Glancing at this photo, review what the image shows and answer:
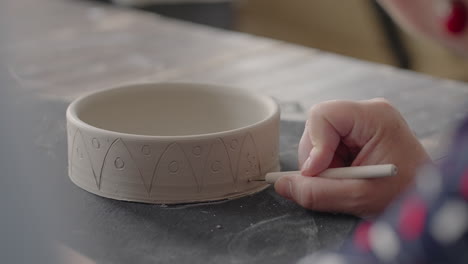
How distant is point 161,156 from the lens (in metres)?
0.83

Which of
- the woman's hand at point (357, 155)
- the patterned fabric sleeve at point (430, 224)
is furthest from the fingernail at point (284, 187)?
the patterned fabric sleeve at point (430, 224)

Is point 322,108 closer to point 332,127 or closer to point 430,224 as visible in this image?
point 332,127

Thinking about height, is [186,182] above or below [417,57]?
above

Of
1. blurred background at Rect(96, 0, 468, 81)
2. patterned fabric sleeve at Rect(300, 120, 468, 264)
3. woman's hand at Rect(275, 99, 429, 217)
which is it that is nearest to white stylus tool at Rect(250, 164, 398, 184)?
woman's hand at Rect(275, 99, 429, 217)

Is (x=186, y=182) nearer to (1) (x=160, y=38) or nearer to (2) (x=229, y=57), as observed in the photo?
(2) (x=229, y=57)

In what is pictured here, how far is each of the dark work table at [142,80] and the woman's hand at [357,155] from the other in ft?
0.07

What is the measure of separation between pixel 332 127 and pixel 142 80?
1.83ft

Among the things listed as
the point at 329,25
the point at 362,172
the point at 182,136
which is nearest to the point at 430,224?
the point at 362,172

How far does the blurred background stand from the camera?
2.39 m

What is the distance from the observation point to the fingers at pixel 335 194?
2.60 feet

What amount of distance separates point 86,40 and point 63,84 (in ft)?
0.94

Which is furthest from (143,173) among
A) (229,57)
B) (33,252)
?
(229,57)

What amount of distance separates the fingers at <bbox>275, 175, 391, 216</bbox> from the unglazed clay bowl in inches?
2.3

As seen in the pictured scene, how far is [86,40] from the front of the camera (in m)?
1.56
